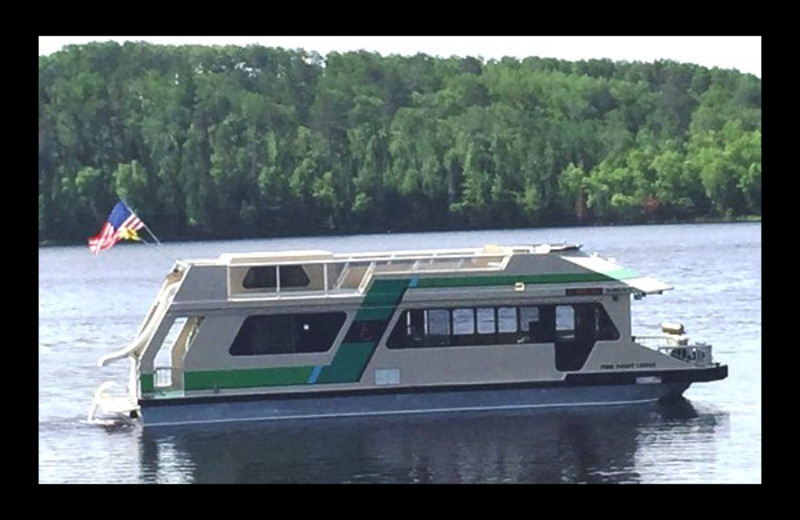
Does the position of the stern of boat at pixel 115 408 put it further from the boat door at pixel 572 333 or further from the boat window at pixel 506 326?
the boat door at pixel 572 333

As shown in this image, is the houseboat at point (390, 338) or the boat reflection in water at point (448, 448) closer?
the boat reflection in water at point (448, 448)

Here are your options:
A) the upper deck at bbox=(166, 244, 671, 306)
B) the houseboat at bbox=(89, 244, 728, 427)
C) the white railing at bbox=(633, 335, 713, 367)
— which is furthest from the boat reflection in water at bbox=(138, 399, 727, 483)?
the upper deck at bbox=(166, 244, 671, 306)

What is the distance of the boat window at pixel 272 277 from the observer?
34125 millimetres

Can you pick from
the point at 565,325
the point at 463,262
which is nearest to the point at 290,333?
the point at 463,262

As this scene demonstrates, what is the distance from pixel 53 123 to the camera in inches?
4678

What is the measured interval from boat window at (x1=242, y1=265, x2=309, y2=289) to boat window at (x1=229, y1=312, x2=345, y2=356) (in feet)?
1.84

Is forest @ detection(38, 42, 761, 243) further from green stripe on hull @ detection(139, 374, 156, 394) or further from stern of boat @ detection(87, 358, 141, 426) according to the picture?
green stripe on hull @ detection(139, 374, 156, 394)

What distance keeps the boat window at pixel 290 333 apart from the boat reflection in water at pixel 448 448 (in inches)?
44.9

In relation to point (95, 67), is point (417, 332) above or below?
below

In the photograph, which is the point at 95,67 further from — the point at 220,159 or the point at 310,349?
the point at 310,349

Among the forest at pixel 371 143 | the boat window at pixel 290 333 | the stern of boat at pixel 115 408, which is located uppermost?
the forest at pixel 371 143

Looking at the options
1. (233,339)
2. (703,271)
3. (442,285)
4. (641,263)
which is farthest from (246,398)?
(641,263)

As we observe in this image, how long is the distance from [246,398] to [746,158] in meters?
85.8

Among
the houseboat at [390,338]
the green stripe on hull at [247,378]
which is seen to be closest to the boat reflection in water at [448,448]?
the houseboat at [390,338]
